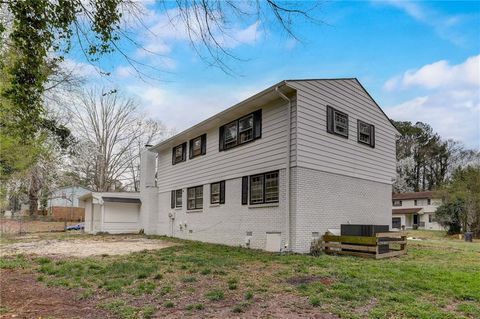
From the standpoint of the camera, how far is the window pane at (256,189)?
1231cm

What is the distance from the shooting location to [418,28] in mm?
7656

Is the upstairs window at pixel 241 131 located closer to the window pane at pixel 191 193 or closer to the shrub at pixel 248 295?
the window pane at pixel 191 193

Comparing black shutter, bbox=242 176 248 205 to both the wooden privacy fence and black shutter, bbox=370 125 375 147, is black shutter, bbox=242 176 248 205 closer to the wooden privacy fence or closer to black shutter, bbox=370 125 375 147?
the wooden privacy fence

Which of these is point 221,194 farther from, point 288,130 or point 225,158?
point 288,130

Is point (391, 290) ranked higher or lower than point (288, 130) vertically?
lower

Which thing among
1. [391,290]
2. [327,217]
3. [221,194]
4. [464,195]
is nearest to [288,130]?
[327,217]

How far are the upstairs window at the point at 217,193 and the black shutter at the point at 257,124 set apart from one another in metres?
2.80

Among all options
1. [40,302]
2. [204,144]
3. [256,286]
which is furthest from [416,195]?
[40,302]

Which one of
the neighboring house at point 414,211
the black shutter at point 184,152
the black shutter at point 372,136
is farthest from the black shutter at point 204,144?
the neighboring house at point 414,211

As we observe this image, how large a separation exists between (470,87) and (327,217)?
291 inches

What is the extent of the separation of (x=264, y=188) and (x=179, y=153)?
7.75 meters

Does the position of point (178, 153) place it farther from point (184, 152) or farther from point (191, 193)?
point (191, 193)

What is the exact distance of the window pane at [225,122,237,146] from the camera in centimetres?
1400

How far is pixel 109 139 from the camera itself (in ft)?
115
